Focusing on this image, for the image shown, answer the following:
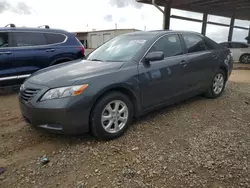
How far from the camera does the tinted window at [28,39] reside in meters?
5.94

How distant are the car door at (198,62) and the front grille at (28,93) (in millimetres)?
2638

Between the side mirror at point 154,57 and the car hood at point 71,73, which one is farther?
the side mirror at point 154,57

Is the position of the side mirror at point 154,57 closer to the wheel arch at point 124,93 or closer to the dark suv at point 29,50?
the wheel arch at point 124,93

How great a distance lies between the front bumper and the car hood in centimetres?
20

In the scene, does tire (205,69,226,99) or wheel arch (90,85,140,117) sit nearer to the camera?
wheel arch (90,85,140,117)

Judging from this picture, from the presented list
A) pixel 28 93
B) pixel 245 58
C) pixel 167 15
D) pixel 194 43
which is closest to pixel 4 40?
pixel 28 93

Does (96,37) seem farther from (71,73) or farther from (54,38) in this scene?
(71,73)

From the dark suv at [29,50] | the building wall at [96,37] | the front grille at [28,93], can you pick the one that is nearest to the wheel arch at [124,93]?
the front grille at [28,93]

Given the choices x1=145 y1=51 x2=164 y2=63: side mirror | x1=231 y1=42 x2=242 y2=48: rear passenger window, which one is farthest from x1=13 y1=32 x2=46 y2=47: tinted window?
x1=231 y1=42 x2=242 y2=48: rear passenger window

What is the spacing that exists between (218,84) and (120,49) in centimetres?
259

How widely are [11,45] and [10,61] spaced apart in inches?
16.6

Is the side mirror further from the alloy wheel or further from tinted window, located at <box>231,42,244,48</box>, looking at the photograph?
tinted window, located at <box>231,42,244,48</box>

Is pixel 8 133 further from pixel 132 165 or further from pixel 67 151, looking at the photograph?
pixel 132 165

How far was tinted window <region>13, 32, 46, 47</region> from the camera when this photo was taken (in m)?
5.94
